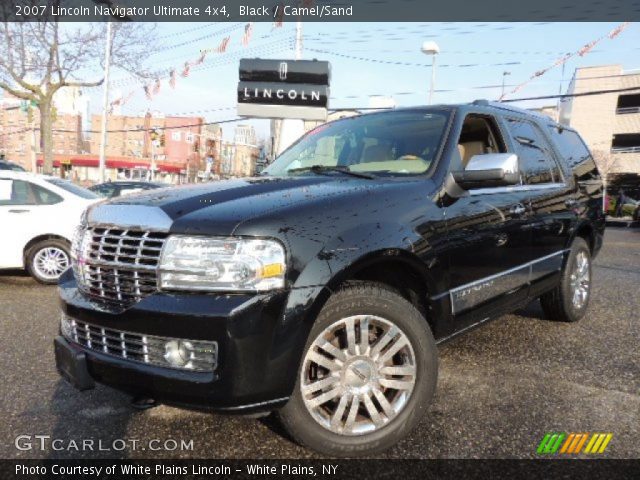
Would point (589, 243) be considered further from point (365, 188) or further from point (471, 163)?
point (365, 188)

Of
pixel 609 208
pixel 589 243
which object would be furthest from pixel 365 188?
pixel 609 208

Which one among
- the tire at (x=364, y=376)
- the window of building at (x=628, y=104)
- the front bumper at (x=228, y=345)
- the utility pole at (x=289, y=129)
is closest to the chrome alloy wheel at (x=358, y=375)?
the tire at (x=364, y=376)

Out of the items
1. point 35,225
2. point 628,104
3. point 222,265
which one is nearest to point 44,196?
point 35,225

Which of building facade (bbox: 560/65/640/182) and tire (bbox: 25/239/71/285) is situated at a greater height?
building facade (bbox: 560/65/640/182)

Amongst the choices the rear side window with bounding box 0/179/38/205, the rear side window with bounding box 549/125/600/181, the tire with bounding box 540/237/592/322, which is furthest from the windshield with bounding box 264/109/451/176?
the rear side window with bounding box 0/179/38/205

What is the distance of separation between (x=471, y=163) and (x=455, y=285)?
2.37 feet

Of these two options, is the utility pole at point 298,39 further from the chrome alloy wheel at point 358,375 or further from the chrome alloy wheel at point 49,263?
the chrome alloy wheel at point 358,375

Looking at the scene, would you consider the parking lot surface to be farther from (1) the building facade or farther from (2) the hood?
(1) the building facade

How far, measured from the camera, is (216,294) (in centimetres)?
194

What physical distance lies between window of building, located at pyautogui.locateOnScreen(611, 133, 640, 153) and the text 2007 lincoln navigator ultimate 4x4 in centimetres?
4450

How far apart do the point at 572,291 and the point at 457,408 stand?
7.57ft

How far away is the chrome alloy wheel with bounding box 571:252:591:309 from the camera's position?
176 inches

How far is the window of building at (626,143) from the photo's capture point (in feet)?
129

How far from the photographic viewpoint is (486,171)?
269 cm
